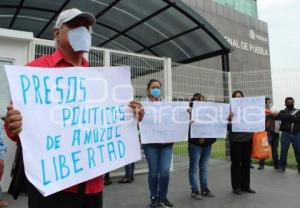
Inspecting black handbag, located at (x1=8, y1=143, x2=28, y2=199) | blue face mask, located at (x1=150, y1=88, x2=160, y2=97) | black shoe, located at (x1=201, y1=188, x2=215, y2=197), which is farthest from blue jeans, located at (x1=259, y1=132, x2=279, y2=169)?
black handbag, located at (x1=8, y1=143, x2=28, y2=199)

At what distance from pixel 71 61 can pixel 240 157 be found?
4.69 m

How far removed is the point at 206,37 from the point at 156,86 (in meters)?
5.58

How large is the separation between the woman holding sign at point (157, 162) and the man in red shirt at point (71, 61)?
8.94ft

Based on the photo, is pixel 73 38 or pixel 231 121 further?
pixel 231 121

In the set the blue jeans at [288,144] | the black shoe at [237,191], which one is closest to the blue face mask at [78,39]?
the black shoe at [237,191]

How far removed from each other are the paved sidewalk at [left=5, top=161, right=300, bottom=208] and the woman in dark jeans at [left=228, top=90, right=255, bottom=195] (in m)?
0.23

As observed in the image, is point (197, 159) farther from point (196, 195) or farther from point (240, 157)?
point (240, 157)

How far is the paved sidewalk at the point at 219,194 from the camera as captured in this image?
550cm

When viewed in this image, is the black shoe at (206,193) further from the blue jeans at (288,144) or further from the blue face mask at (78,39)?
the blue face mask at (78,39)

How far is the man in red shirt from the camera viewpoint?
6.45 feet

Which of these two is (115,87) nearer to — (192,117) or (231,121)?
(192,117)

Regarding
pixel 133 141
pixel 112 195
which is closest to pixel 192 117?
pixel 112 195

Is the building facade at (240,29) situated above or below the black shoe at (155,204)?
above

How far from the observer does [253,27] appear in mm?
39812
